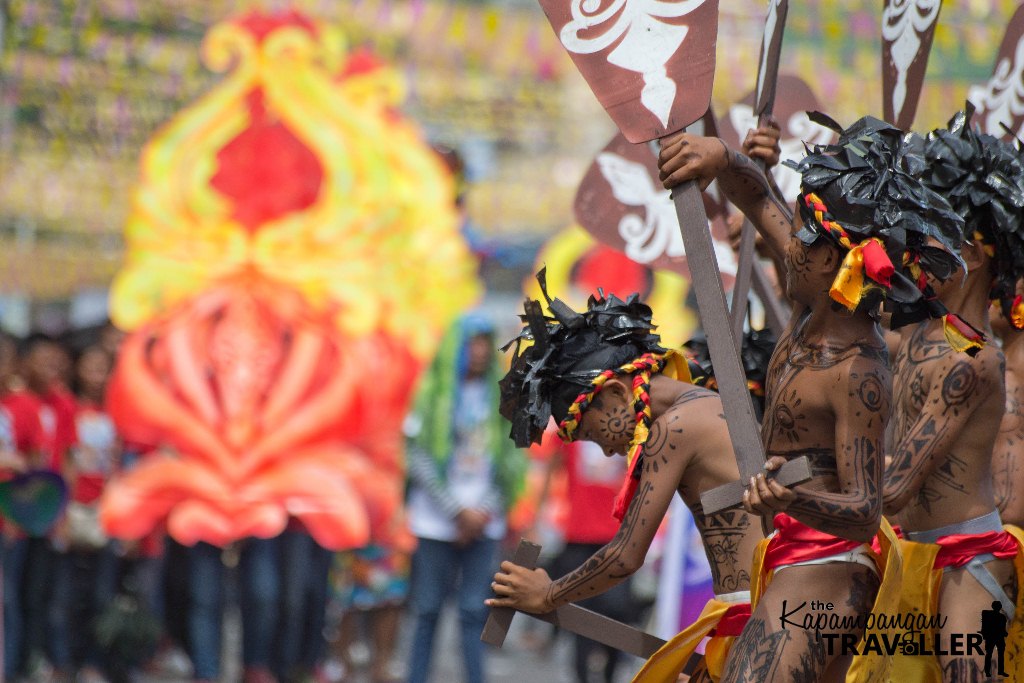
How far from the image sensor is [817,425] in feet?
11.1

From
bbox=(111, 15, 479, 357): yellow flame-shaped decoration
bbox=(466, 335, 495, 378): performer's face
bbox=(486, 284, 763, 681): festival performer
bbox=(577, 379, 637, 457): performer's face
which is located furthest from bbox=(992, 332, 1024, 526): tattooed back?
bbox=(111, 15, 479, 357): yellow flame-shaped decoration

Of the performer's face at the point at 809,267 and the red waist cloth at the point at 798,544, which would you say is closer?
the performer's face at the point at 809,267

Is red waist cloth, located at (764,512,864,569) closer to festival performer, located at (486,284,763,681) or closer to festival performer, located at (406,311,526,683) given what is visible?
festival performer, located at (486,284,763,681)

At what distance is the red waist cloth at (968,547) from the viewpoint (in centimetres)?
368

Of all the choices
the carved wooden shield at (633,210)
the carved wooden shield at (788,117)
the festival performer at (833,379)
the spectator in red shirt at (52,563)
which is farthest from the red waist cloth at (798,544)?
the spectator in red shirt at (52,563)

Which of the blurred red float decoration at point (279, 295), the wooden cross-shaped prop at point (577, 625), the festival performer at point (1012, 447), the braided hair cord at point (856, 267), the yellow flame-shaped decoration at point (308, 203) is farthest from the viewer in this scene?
the yellow flame-shaped decoration at point (308, 203)

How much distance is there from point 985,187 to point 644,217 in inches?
61.6

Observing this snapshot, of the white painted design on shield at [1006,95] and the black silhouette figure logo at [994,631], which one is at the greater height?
the white painted design on shield at [1006,95]

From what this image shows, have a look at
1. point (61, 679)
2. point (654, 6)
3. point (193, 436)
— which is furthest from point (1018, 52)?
point (61, 679)

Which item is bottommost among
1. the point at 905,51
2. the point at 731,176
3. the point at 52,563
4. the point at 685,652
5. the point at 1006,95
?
the point at 685,652

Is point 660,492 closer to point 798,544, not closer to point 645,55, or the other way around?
point 798,544

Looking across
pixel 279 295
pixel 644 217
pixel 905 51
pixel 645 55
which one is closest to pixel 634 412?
pixel 645 55

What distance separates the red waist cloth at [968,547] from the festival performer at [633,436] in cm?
44

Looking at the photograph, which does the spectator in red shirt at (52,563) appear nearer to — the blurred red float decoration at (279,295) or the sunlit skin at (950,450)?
the blurred red float decoration at (279,295)
